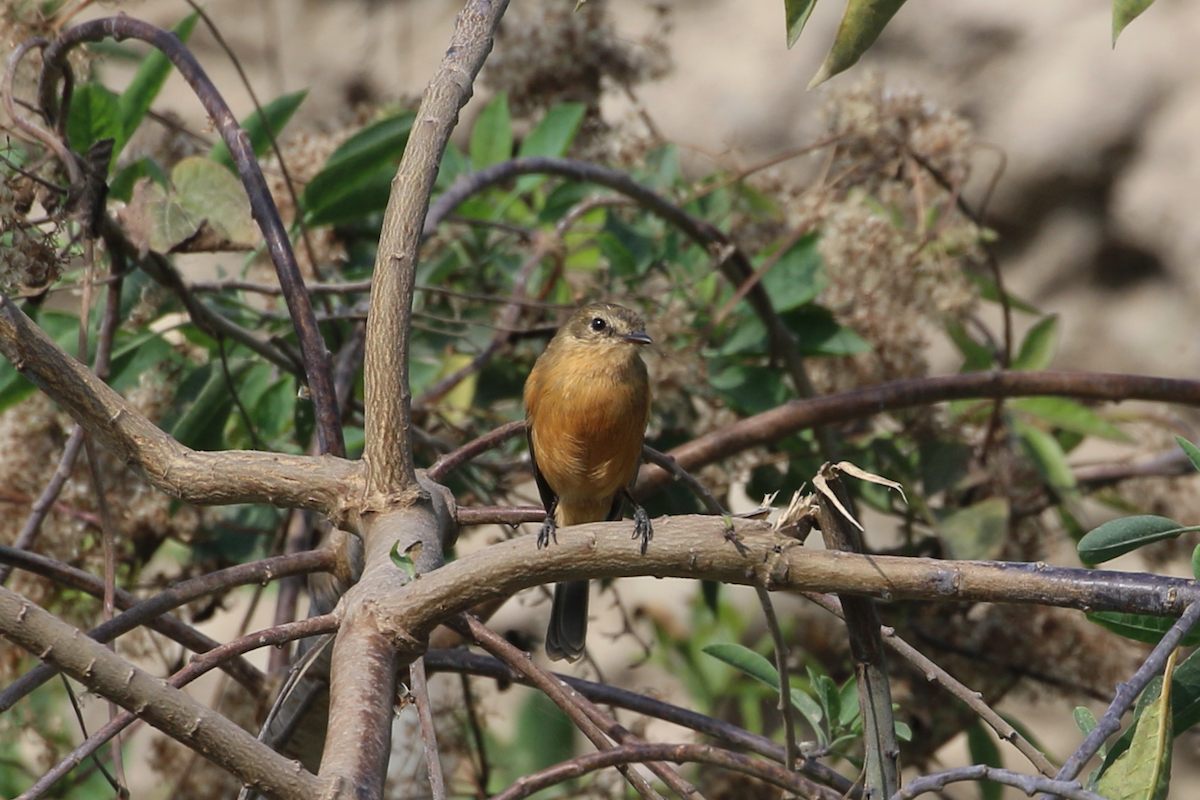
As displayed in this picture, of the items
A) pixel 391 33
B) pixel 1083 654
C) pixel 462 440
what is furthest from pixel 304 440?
pixel 391 33

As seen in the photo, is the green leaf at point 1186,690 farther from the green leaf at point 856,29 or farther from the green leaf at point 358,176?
the green leaf at point 358,176

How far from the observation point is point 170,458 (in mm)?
1938

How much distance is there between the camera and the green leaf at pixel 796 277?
3801 mm

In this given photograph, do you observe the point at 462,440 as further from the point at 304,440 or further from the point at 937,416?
the point at 937,416

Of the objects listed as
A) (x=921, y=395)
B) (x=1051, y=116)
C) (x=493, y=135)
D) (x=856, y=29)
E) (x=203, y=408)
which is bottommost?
(x=856, y=29)

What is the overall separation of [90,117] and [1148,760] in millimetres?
2991

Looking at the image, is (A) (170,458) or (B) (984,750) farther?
(B) (984,750)

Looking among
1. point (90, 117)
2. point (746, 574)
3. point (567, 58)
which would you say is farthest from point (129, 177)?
point (746, 574)

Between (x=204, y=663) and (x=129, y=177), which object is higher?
(x=129, y=177)

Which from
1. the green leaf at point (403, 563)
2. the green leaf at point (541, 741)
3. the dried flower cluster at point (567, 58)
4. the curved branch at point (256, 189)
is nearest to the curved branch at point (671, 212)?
the curved branch at point (256, 189)

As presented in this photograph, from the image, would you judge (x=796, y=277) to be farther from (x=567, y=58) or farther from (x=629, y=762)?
(x=629, y=762)

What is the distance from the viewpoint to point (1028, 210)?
6.98 m

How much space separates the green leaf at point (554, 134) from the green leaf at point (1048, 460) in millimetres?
1889

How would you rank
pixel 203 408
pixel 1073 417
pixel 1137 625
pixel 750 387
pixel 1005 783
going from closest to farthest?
pixel 1005 783 < pixel 1137 625 < pixel 203 408 < pixel 750 387 < pixel 1073 417
